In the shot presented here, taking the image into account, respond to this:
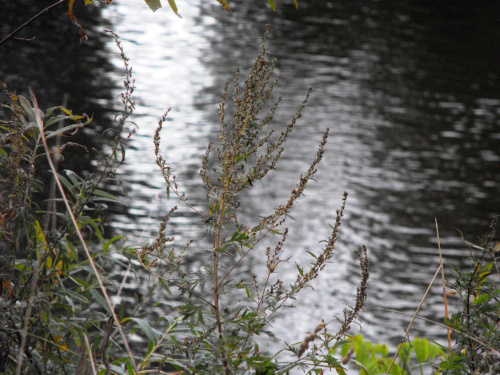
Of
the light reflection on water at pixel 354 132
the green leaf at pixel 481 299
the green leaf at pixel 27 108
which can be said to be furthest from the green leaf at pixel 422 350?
the green leaf at pixel 27 108

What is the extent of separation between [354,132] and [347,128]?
19 cm

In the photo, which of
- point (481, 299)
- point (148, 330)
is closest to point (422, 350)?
point (481, 299)

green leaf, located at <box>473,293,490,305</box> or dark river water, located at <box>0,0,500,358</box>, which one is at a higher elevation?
green leaf, located at <box>473,293,490,305</box>

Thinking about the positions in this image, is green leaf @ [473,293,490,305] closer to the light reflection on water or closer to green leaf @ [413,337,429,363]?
the light reflection on water

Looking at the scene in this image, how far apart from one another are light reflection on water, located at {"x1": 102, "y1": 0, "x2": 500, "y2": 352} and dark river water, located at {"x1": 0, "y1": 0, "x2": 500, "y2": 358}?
26 millimetres

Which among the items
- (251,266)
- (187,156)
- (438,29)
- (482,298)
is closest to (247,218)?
(251,266)

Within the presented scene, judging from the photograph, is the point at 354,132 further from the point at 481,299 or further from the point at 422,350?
the point at 481,299

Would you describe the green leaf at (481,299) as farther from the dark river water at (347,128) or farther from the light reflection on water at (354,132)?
the light reflection on water at (354,132)

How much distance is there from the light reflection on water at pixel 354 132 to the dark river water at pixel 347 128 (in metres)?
0.03

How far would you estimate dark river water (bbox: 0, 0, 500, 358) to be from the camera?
587 centimetres

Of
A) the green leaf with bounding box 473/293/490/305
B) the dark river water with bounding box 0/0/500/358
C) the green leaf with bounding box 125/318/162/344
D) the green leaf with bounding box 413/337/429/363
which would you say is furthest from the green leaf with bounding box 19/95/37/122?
the green leaf with bounding box 413/337/429/363

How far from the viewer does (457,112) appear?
10.7 m

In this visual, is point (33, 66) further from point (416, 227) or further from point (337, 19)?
Answer: point (337, 19)

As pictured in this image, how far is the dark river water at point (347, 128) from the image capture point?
587 cm
